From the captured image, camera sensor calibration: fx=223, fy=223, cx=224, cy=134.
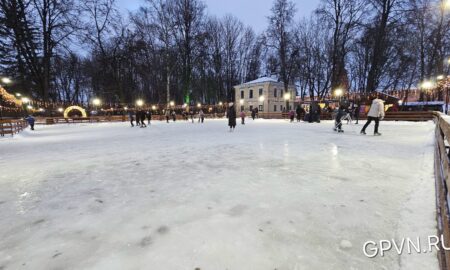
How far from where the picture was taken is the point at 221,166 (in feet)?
14.6

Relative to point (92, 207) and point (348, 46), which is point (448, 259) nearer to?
point (92, 207)

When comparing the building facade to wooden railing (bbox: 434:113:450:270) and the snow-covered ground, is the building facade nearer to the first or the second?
the snow-covered ground

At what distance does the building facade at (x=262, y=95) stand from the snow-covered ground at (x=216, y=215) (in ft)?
111

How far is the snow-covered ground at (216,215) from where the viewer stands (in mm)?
1686

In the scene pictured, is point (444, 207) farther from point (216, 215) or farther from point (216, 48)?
point (216, 48)

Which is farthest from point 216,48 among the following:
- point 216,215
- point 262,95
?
point 216,215

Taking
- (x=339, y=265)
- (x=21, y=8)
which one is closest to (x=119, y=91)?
(x=21, y=8)

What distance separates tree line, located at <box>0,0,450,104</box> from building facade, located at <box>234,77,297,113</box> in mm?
4011

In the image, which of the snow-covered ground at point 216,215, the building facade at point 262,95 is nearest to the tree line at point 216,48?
the building facade at point 262,95

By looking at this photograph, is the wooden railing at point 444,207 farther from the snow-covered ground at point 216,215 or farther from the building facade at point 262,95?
the building facade at point 262,95

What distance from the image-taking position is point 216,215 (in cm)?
236

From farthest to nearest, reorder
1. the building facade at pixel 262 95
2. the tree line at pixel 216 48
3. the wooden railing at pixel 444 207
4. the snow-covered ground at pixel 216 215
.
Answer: the building facade at pixel 262 95, the tree line at pixel 216 48, the snow-covered ground at pixel 216 215, the wooden railing at pixel 444 207

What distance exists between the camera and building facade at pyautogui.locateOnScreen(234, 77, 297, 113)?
3725cm

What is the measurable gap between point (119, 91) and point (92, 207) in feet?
104
